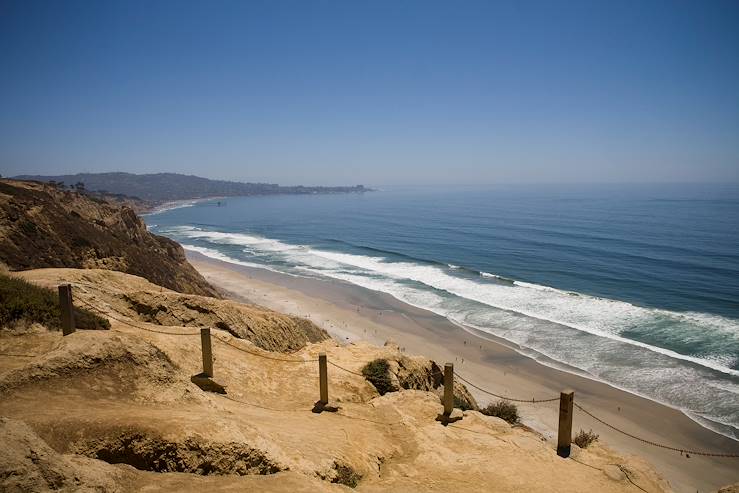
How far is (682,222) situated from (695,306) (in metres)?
49.5

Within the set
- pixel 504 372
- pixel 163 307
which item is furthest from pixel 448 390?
pixel 504 372

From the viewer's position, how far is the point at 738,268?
40.2 meters

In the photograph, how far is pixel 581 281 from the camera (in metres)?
39.0

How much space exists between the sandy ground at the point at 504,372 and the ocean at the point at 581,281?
1126 mm

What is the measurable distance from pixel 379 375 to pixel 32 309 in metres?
8.79

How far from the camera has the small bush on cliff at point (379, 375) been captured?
40.8 feet

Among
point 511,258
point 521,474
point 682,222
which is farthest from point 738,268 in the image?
point 521,474

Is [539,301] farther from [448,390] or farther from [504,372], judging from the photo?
[448,390]

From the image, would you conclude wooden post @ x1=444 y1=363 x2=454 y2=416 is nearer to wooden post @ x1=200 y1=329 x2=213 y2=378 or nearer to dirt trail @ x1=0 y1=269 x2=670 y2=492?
dirt trail @ x1=0 y1=269 x2=670 y2=492

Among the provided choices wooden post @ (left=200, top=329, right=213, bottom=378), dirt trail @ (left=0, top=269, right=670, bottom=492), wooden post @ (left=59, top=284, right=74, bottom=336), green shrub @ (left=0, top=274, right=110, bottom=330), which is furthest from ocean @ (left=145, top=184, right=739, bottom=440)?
wooden post @ (left=59, top=284, right=74, bottom=336)

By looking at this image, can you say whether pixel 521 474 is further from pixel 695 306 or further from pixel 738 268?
pixel 738 268

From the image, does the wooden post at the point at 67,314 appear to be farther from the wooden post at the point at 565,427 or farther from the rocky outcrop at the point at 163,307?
the wooden post at the point at 565,427

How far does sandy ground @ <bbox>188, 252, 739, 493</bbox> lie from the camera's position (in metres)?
16.6

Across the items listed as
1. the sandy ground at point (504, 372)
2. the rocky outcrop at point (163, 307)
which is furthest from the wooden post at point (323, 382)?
the sandy ground at point (504, 372)
